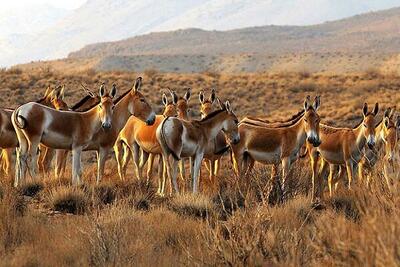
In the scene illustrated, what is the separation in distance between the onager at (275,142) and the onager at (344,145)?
2.98ft

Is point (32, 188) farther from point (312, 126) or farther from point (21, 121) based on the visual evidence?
point (312, 126)

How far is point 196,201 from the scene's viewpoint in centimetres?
1035

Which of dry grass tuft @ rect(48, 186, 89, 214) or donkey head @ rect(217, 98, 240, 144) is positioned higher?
donkey head @ rect(217, 98, 240, 144)

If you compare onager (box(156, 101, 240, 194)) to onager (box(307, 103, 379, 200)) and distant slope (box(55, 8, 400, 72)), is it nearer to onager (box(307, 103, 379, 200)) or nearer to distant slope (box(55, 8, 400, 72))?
onager (box(307, 103, 379, 200))

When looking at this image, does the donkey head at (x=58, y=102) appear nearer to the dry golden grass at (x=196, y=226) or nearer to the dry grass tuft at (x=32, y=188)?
→ the dry golden grass at (x=196, y=226)

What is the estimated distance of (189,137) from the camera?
41.9ft

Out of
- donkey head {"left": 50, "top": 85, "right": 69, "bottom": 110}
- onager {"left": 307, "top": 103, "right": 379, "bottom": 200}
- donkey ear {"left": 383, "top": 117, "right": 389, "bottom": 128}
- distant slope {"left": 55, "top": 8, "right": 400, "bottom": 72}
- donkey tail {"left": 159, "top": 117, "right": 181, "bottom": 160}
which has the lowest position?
distant slope {"left": 55, "top": 8, "right": 400, "bottom": 72}

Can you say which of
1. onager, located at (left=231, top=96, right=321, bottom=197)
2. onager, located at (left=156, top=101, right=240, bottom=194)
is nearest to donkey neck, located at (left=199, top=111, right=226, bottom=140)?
onager, located at (left=156, top=101, right=240, bottom=194)

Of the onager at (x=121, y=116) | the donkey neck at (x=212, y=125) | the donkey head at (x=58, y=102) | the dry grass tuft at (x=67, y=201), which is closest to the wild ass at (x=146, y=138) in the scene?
the onager at (x=121, y=116)

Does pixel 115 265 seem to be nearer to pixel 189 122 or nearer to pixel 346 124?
pixel 189 122

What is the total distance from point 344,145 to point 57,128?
6441 millimetres

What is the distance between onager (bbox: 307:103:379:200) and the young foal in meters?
4.82

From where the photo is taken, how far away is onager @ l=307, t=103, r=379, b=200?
14.5m

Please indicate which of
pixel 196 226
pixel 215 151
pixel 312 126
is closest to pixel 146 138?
pixel 215 151
